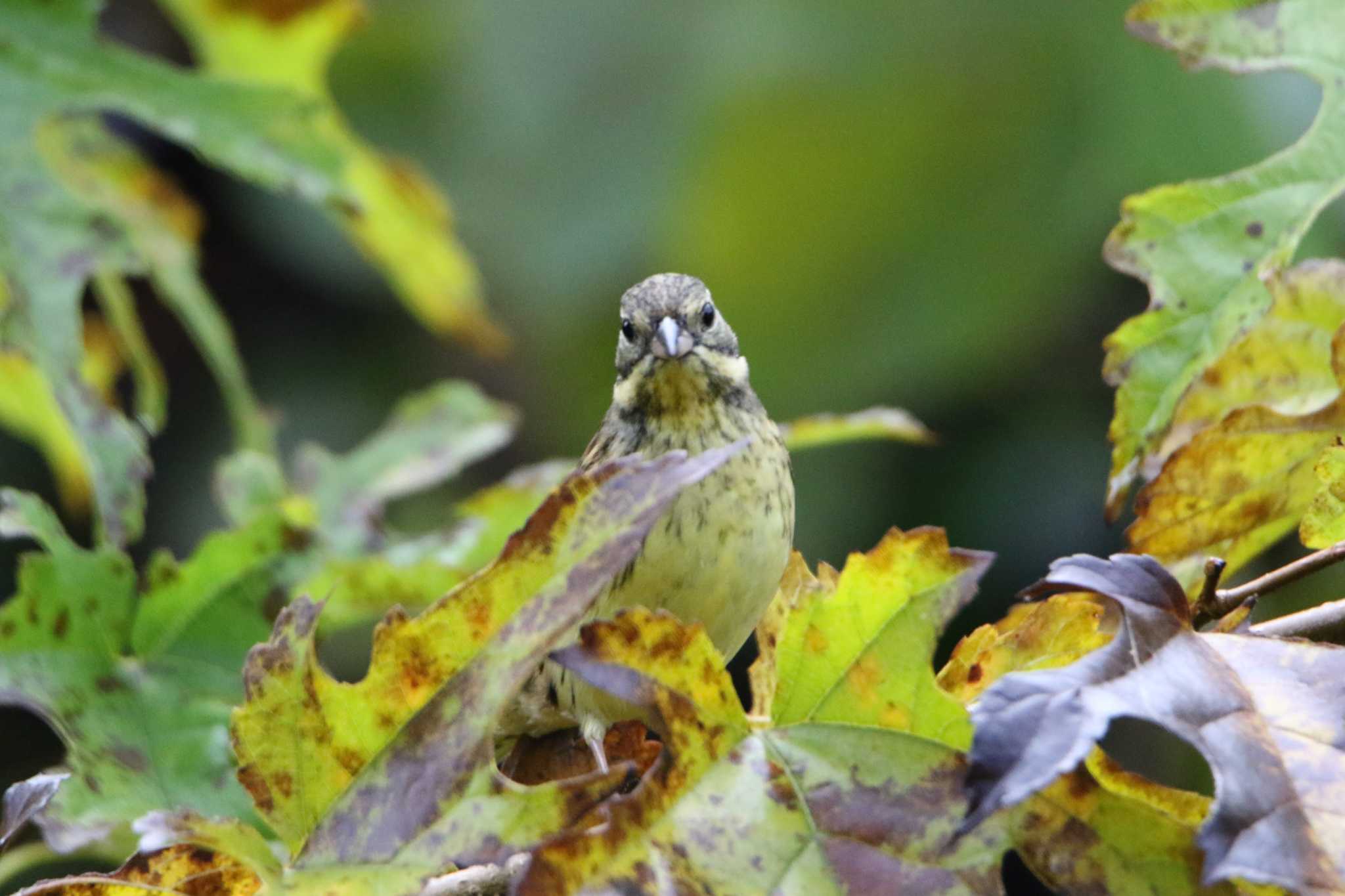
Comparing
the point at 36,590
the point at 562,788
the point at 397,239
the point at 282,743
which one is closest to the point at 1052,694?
the point at 562,788

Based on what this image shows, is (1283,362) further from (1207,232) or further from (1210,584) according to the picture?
(1210,584)

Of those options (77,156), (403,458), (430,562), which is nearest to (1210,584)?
(430,562)

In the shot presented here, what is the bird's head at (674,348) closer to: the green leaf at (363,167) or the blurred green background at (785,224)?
the green leaf at (363,167)

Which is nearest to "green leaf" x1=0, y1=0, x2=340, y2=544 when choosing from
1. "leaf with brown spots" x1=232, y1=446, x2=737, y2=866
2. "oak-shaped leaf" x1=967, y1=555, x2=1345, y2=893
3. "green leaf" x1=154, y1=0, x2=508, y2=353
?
"green leaf" x1=154, y1=0, x2=508, y2=353

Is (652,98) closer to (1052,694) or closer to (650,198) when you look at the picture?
(650,198)

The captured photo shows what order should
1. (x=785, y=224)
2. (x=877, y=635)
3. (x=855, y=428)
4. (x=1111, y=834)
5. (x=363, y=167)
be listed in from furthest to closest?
(x=785, y=224)
(x=363, y=167)
(x=855, y=428)
(x=877, y=635)
(x=1111, y=834)

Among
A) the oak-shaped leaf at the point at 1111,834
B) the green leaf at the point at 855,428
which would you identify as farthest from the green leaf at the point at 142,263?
the oak-shaped leaf at the point at 1111,834

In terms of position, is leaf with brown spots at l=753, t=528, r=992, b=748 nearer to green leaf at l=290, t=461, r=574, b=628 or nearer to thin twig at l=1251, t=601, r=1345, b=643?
thin twig at l=1251, t=601, r=1345, b=643
